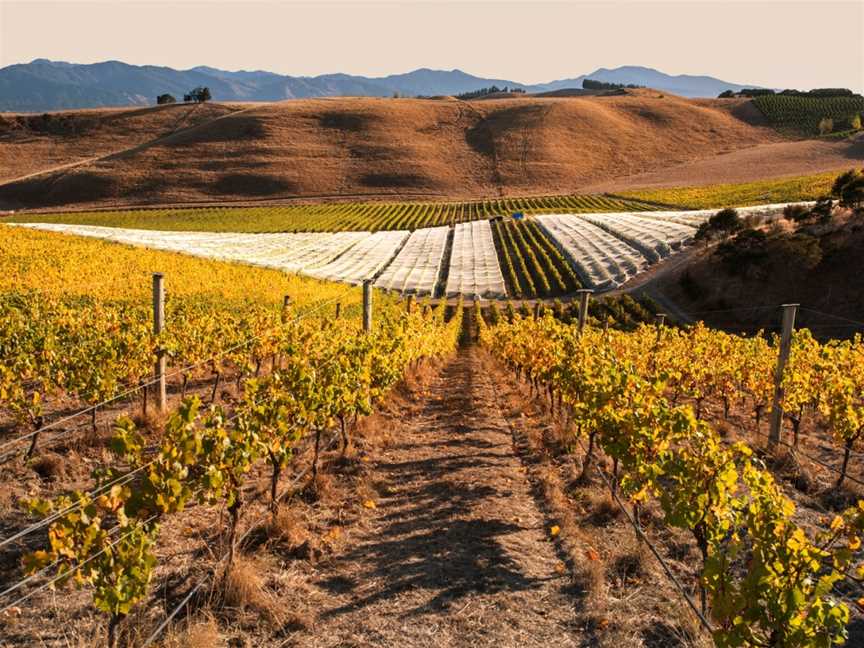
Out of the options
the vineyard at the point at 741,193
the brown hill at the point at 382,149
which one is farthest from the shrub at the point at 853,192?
the brown hill at the point at 382,149

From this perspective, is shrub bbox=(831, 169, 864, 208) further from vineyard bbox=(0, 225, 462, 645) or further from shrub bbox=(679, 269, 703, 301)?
vineyard bbox=(0, 225, 462, 645)

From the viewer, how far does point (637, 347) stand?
58.7ft

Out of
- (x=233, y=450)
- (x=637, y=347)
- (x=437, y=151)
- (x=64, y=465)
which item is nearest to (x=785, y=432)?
(x=637, y=347)

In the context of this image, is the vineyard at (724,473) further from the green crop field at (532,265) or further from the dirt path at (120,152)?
the dirt path at (120,152)

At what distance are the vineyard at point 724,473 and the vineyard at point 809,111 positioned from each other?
145744 mm

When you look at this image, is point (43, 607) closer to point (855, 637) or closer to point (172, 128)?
point (855, 637)

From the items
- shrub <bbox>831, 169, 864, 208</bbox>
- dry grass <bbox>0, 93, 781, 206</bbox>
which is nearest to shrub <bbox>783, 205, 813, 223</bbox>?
shrub <bbox>831, 169, 864, 208</bbox>

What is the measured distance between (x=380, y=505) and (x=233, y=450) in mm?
3480

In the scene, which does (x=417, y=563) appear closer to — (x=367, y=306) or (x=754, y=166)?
(x=367, y=306)

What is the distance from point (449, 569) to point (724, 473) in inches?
133

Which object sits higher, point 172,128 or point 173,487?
point 172,128

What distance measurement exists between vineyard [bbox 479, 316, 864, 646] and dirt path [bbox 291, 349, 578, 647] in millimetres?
1424

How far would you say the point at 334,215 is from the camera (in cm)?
8644

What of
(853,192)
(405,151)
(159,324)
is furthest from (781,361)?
(405,151)
